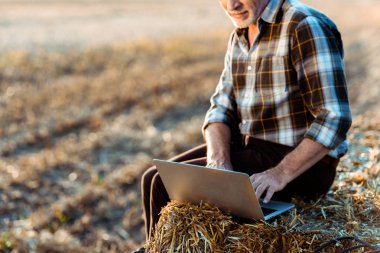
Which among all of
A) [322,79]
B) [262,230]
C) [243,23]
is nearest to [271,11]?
[243,23]

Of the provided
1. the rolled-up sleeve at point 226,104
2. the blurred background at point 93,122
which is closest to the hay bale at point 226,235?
the rolled-up sleeve at point 226,104

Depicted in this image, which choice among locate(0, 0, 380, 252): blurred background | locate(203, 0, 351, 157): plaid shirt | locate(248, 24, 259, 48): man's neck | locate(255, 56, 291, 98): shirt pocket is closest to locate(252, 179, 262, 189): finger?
locate(203, 0, 351, 157): plaid shirt

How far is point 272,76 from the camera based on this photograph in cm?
329

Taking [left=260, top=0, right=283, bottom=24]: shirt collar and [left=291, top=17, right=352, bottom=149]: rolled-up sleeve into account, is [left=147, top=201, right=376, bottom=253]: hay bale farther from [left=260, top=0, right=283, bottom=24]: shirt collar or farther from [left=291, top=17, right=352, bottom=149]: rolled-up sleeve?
[left=260, top=0, right=283, bottom=24]: shirt collar

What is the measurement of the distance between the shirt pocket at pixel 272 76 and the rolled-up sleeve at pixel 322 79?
3.9 inches

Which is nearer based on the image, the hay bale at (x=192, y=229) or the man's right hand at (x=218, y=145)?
the hay bale at (x=192, y=229)

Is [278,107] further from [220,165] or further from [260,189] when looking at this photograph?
[260,189]

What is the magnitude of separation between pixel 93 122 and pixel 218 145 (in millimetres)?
5718

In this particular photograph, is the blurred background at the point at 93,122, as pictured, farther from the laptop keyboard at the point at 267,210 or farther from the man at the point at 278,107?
the laptop keyboard at the point at 267,210

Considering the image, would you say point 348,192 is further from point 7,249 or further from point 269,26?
point 7,249

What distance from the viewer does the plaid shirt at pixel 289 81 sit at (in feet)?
10.0

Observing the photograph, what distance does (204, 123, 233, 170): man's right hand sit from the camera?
3.35 meters

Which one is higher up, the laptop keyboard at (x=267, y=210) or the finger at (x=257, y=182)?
the finger at (x=257, y=182)

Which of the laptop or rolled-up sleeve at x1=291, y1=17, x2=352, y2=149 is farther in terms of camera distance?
rolled-up sleeve at x1=291, y1=17, x2=352, y2=149
